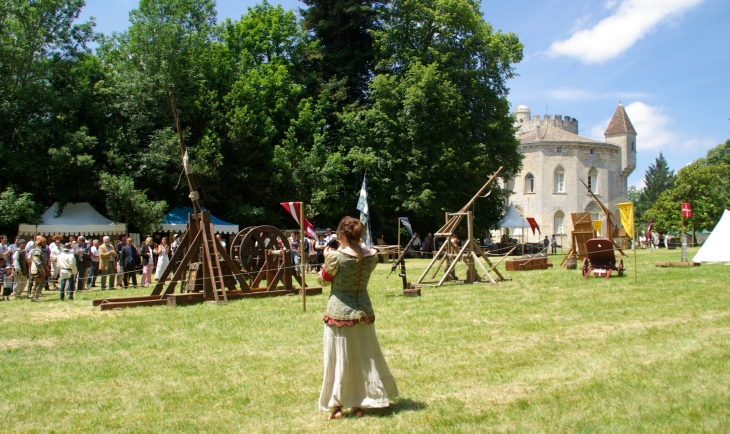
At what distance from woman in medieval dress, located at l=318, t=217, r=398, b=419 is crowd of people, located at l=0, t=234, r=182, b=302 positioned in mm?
11845

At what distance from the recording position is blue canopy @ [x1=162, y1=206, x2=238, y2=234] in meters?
27.6

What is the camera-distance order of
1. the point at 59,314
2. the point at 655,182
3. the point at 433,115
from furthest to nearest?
1. the point at 655,182
2. the point at 433,115
3. the point at 59,314

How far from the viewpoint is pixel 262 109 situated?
33.1m

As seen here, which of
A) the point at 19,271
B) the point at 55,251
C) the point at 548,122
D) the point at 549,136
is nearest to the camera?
the point at 19,271

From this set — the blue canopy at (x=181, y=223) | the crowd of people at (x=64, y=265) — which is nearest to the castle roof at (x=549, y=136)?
the blue canopy at (x=181, y=223)

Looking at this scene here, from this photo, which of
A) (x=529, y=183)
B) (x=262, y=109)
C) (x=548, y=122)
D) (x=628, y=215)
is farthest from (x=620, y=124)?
(x=628, y=215)

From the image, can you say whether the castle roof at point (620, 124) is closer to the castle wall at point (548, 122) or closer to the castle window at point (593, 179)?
the castle wall at point (548, 122)

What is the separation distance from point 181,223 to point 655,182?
79.2 metres

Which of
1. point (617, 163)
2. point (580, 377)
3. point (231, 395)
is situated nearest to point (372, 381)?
point (231, 395)

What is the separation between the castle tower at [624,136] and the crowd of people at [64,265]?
5656 centimetres

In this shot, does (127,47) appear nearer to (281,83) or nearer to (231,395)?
(281,83)

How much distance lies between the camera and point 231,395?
21.2 ft

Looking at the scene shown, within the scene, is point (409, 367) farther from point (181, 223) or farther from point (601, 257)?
point (181, 223)

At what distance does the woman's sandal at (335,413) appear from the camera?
5.59 metres
